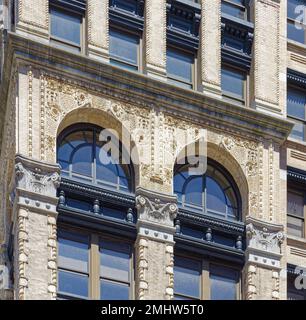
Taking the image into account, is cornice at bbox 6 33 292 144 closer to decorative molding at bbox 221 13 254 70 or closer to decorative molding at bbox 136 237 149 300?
decorative molding at bbox 221 13 254 70

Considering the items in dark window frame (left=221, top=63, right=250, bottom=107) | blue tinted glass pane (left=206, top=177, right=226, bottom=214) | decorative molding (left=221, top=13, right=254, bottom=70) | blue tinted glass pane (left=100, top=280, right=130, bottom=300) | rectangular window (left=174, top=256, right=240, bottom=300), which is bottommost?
blue tinted glass pane (left=100, top=280, right=130, bottom=300)

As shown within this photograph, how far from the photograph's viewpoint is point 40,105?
237 ft

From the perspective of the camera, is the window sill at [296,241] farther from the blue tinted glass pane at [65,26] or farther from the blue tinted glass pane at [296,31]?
the blue tinted glass pane at [65,26]

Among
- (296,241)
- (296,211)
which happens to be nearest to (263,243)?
(296,241)

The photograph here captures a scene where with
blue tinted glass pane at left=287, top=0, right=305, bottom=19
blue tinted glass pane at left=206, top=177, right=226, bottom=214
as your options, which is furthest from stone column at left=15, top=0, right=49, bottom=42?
blue tinted glass pane at left=287, top=0, right=305, bottom=19

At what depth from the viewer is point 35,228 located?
7025cm

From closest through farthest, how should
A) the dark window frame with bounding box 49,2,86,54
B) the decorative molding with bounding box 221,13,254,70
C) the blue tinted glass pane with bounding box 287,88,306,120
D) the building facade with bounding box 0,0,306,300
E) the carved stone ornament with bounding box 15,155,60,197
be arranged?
the carved stone ornament with bounding box 15,155,60,197 < the building facade with bounding box 0,0,306,300 < the dark window frame with bounding box 49,2,86,54 < the decorative molding with bounding box 221,13,254,70 < the blue tinted glass pane with bounding box 287,88,306,120

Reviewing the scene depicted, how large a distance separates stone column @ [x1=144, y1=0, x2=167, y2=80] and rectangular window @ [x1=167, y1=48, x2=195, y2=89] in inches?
19.8

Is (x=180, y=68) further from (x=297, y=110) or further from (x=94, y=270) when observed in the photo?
(x=94, y=270)

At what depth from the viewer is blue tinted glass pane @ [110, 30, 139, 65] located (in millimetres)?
75000

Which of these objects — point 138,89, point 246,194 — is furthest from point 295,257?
point 138,89

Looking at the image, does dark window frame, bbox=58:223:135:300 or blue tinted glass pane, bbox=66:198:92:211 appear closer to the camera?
dark window frame, bbox=58:223:135:300

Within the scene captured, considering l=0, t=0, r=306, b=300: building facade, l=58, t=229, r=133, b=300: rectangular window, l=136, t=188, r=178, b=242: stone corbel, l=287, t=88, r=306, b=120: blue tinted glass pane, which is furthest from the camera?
l=287, t=88, r=306, b=120: blue tinted glass pane

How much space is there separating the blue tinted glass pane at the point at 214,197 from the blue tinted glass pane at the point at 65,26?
578cm
